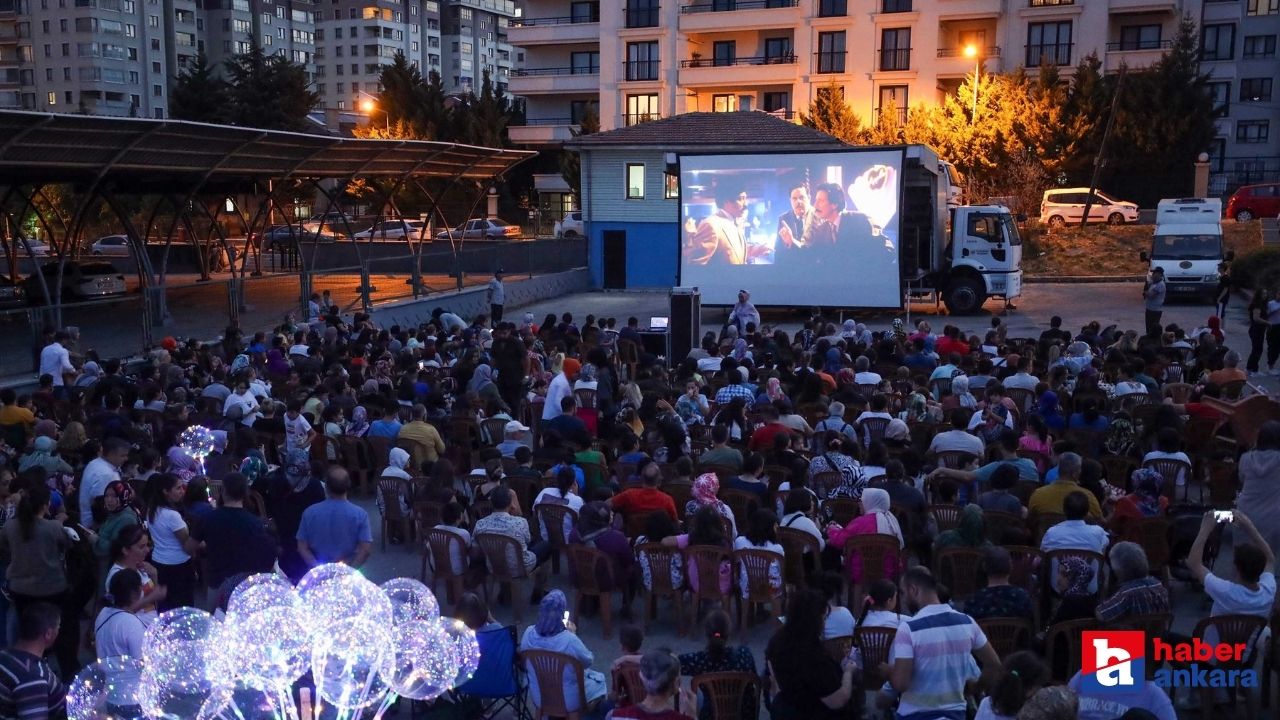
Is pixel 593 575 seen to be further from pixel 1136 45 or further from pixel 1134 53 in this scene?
pixel 1136 45

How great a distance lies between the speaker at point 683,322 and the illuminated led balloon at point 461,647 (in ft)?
42.0

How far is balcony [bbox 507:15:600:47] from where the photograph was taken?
174 feet

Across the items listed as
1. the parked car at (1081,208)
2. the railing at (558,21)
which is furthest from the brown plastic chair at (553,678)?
the railing at (558,21)

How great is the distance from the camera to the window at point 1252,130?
1993 inches

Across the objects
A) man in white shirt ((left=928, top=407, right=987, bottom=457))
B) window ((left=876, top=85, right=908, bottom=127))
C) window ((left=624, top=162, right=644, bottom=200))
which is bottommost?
man in white shirt ((left=928, top=407, right=987, bottom=457))

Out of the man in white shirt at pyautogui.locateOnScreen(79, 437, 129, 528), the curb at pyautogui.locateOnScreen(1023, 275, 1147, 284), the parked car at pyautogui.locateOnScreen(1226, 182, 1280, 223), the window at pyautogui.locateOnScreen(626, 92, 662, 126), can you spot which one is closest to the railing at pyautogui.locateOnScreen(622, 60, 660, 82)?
the window at pyautogui.locateOnScreen(626, 92, 662, 126)

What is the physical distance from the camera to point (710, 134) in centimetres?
3394

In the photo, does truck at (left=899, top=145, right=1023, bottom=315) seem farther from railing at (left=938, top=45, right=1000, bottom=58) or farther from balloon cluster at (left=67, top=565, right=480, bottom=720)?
railing at (left=938, top=45, right=1000, bottom=58)

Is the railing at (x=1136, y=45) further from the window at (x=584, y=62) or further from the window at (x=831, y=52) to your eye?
the window at (x=584, y=62)

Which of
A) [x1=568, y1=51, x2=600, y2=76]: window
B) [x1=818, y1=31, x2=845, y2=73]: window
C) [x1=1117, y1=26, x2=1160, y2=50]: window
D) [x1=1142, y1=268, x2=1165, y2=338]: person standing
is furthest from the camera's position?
[x1=568, y1=51, x2=600, y2=76]: window

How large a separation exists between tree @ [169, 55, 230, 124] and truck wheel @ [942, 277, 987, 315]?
44162mm

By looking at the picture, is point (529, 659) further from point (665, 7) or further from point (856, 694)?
point (665, 7)

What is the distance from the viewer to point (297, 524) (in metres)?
8.17

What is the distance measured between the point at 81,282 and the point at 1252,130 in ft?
161
